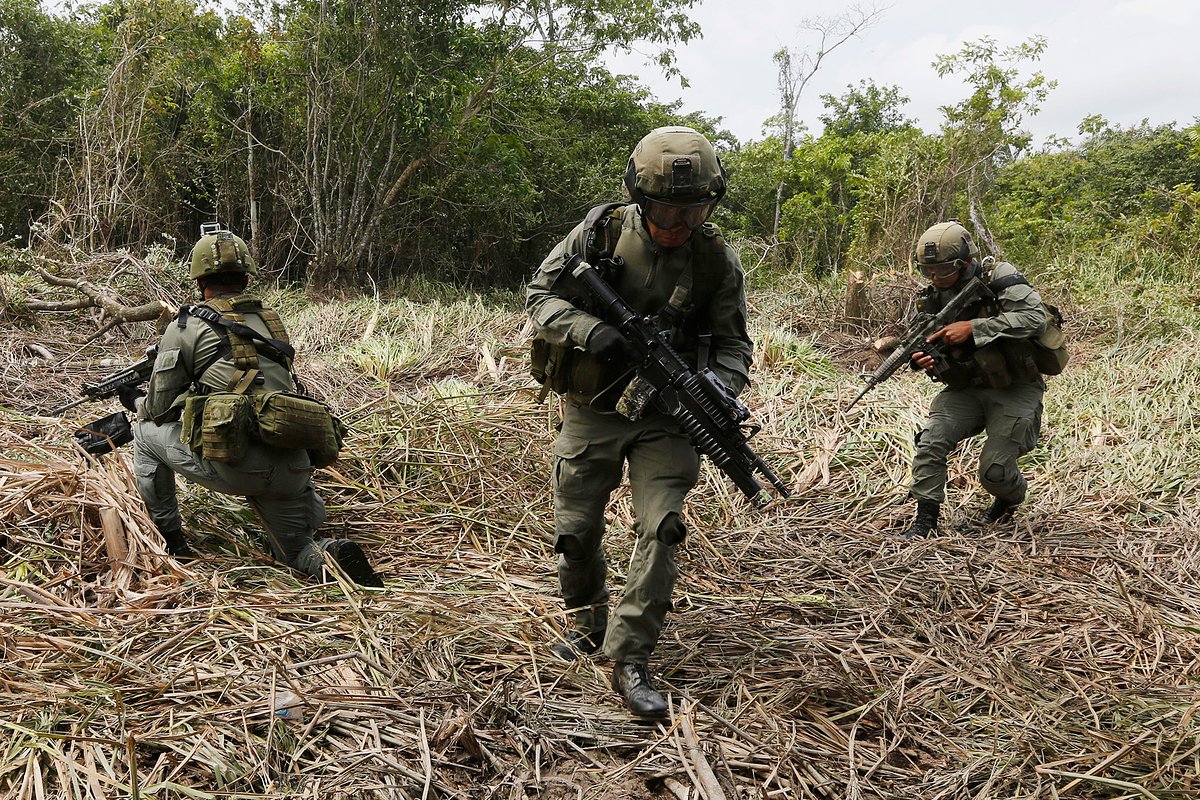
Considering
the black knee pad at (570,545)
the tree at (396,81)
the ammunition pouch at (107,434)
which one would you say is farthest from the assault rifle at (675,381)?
the tree at (396,81)

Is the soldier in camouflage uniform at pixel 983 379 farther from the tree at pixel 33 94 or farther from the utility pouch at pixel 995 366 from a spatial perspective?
the tree at pixel 33 94

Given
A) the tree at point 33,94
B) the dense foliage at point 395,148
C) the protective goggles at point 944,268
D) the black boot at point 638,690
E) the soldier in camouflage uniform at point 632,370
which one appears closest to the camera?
the black boot at point 638,690

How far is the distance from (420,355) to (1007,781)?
533 cm

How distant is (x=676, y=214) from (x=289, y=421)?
1.68m

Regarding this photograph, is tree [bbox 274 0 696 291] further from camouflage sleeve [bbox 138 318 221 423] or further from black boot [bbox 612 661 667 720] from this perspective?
black boot [bbox 612 661 667 720]

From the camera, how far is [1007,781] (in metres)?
2.25

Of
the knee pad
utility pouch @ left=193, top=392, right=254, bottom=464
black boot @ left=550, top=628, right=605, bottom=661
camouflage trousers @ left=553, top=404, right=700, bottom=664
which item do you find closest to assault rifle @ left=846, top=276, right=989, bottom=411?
the knee pad

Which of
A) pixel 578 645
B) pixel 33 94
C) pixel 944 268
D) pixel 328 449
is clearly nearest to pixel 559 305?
pixel 578 645

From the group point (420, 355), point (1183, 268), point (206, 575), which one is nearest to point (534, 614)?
point (206, 575)

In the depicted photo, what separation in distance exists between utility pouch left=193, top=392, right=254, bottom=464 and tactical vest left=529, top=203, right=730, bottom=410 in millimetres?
1166

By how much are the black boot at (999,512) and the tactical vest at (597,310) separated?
2622 millimetres

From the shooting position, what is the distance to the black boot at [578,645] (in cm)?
288

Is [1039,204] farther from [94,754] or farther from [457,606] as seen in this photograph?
[94,754]

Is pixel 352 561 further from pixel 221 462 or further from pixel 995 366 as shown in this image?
pixel 995 366
